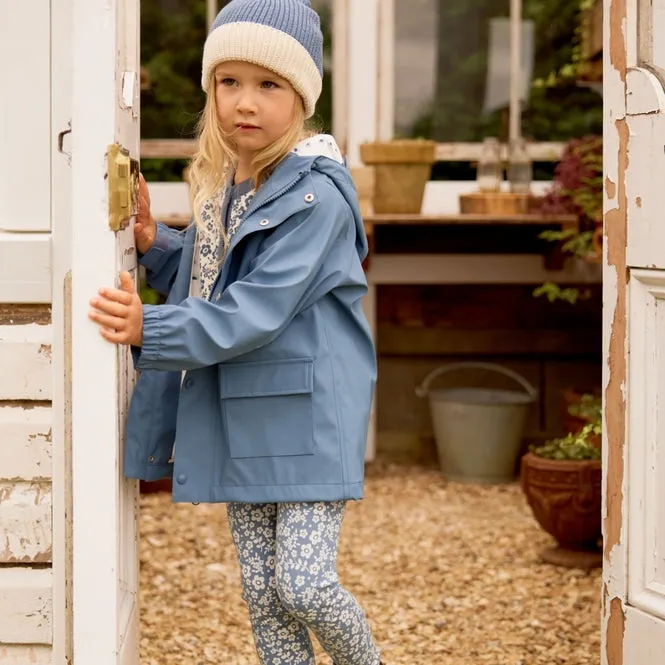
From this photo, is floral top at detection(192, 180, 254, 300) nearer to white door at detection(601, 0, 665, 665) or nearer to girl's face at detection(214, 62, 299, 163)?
girl's face at detection(214, 62, 299, 163)

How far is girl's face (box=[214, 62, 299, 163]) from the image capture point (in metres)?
2.13

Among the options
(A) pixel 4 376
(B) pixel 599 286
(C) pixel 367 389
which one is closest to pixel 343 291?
(C) pixel 367 389

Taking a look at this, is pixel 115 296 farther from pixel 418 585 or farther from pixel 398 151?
pixel 398 151

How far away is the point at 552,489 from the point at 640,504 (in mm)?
1557

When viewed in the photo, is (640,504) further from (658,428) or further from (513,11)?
(513,11)

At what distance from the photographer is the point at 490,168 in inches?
206

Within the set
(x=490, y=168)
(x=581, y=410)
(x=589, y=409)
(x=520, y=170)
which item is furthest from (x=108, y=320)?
(x=520, y=170)

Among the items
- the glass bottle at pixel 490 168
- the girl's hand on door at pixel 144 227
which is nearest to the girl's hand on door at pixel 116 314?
the girl's hand on door at pixel 144 227

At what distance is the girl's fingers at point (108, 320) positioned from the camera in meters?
1.85

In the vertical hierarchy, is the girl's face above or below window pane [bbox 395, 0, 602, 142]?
below

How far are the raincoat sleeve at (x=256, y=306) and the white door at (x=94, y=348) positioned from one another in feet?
0.34

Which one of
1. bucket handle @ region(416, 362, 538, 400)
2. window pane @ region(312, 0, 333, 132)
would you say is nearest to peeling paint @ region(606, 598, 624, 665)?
bucket handle @ region(416, 362, 538, 400)

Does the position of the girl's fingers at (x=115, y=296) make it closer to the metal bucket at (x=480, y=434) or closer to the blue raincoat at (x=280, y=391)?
the blue raincoat at (x=280, y=391)

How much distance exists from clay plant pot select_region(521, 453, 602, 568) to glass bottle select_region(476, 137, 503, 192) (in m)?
1.64
